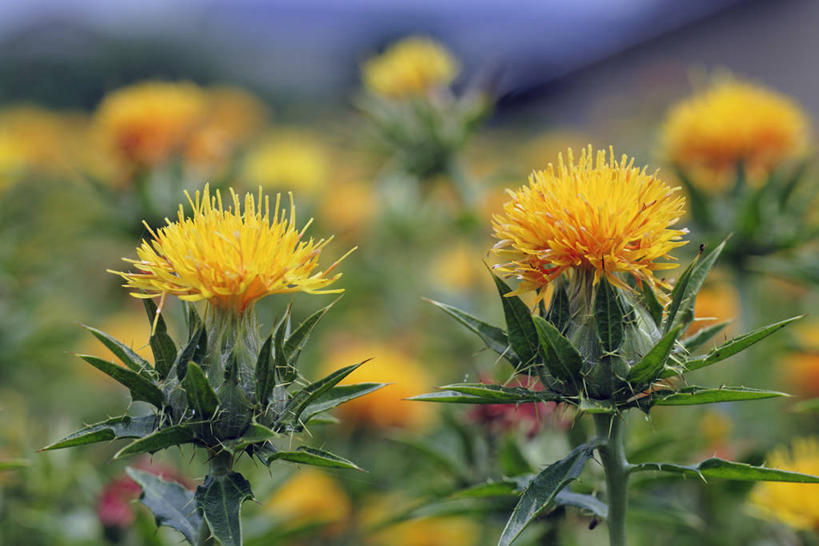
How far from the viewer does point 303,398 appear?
1.57 metres

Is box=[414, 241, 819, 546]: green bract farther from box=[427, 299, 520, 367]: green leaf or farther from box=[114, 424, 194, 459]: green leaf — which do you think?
box=[114, 424, 194, 459]: green leaf

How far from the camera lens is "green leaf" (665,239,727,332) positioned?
1.57 m

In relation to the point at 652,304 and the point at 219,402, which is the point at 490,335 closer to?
the point at 652,304

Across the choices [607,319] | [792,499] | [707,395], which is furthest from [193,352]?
[792,499]

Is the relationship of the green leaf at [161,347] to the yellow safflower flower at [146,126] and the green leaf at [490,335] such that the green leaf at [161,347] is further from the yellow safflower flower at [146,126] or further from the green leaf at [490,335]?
the yellow safflower flower at [146,126]

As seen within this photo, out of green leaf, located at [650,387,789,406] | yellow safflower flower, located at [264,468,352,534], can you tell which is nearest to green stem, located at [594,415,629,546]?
green leaf, located at [650,387,789,406]

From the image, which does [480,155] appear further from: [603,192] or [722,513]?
[603,192]

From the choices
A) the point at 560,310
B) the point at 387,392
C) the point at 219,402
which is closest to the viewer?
the point at 219,402

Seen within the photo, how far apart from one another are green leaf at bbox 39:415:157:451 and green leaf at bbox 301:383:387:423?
0.33 metres

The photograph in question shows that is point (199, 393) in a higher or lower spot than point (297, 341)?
lower

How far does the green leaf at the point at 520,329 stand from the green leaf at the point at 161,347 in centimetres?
72

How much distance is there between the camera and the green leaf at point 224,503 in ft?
4.64

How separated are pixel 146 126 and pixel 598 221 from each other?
323cm

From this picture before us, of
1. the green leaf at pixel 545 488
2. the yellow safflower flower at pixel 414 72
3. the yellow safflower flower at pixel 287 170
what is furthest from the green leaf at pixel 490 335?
the yellow safflower flower at pixel 287 170
